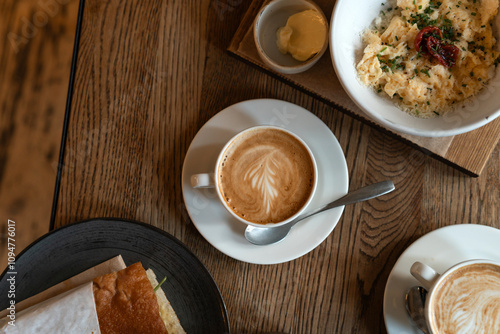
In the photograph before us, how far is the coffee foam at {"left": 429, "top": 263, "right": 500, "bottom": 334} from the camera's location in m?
1.23

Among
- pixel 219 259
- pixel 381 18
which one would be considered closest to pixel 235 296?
pixel 219 259

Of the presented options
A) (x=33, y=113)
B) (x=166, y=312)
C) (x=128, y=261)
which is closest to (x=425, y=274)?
(x=166, y=312)

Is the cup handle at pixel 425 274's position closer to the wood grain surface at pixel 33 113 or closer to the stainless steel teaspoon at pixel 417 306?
the stainless steel teaspoon at pixel 417 306

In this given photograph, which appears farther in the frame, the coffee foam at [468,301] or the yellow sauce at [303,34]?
the yellow sauce at [303,34]

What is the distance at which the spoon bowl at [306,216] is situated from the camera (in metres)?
1.34

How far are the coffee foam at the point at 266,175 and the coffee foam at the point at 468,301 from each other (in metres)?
0.48

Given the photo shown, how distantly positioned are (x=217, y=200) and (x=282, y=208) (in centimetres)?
21

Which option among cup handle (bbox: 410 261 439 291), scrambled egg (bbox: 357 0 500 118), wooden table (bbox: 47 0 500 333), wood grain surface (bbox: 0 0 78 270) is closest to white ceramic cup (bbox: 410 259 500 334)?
cup handle (bbox: 410 261 439 291)

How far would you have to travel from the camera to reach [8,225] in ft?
4.94

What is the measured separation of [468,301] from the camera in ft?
4.07

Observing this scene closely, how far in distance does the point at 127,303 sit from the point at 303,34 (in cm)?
98


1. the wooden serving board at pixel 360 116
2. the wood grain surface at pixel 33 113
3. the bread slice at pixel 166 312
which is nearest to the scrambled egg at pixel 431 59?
the wooden serving board at pixel 360 116

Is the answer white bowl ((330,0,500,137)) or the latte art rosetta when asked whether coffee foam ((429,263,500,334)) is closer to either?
white bowl ((330,0,500,137))

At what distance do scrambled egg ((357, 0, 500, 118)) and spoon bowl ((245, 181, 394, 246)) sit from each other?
257mm
